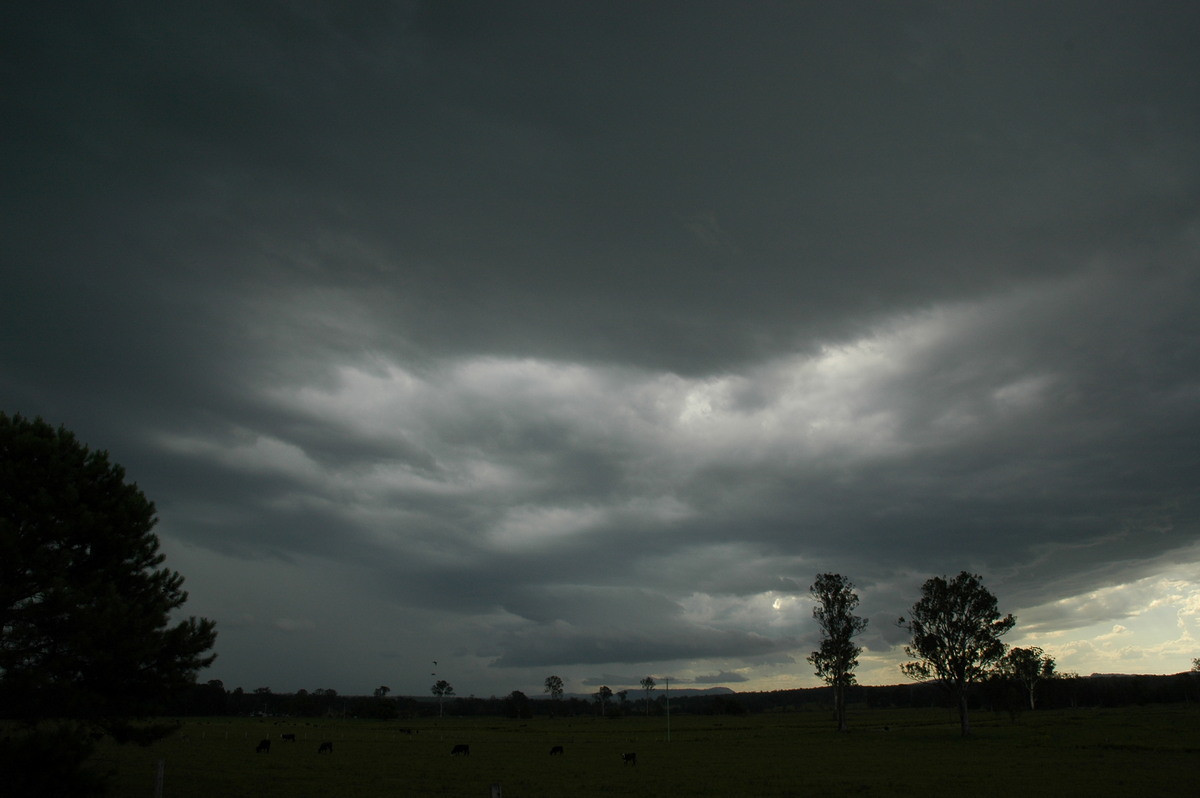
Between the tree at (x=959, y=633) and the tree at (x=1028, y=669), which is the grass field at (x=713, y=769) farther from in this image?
the tree at (x=1028, y=669)

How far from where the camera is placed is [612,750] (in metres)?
65.7

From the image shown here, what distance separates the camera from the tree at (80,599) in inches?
811

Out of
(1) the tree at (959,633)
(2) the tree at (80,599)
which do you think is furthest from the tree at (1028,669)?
(2) the tree at (80,599)

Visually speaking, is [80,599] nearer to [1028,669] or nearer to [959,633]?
[959,633]

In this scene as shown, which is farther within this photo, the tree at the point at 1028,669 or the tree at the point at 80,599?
the tree at the point at 1028,669

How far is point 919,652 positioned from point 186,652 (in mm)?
79610

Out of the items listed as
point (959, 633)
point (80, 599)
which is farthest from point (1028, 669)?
point (80, 599)

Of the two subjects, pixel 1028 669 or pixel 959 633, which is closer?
pixel 959 633

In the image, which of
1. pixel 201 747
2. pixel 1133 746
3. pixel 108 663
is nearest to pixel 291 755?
pixel 201 747

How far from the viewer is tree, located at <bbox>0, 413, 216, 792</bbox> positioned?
20594 millimetres

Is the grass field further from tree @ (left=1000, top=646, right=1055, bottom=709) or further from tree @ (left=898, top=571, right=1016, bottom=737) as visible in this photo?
tree @ (left=1000, top=646, right=1055, bottom=709)

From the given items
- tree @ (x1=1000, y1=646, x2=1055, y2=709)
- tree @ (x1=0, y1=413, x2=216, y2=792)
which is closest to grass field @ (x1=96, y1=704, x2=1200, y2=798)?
tree @ (x1=0, y1=413, x2=216, y2=792)

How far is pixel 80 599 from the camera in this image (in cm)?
2089

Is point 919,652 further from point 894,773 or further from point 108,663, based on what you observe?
point 108,663
